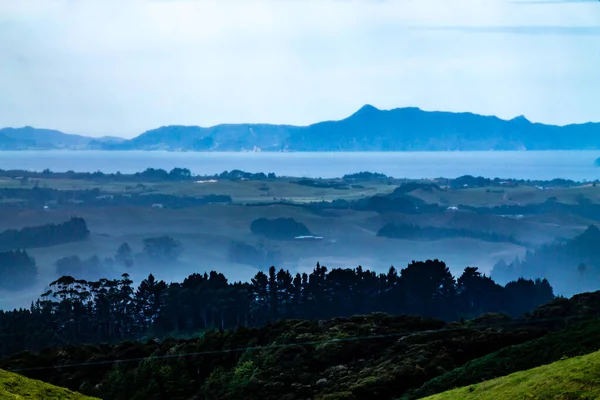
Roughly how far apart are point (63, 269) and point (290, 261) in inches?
2206

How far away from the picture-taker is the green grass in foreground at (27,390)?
19170mm

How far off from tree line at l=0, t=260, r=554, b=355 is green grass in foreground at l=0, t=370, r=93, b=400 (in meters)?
48.3

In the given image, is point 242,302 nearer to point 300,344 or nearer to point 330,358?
point 300,344

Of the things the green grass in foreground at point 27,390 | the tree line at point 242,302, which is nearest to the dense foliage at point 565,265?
the tree line at point 242,302

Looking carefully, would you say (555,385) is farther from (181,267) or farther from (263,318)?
(181,267)

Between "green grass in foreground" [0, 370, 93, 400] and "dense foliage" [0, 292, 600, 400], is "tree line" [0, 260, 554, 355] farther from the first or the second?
"green grass in foreground" [0, 370, 93, 400]

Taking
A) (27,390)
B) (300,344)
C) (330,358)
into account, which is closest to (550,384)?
(27,390)

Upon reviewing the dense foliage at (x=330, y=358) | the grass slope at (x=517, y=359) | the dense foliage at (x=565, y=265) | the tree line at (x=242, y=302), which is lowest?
the dense foliage at (x=565, y=265)

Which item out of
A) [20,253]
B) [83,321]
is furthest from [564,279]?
[20,253]

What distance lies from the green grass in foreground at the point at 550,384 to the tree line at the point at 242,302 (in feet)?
175

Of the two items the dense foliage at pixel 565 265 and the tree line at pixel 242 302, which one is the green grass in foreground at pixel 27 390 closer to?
the tree line at pixel 242 302

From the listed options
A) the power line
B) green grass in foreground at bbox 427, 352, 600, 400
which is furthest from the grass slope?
the power line

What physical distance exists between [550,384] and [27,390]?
13.1m

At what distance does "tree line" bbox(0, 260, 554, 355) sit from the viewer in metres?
74.5
